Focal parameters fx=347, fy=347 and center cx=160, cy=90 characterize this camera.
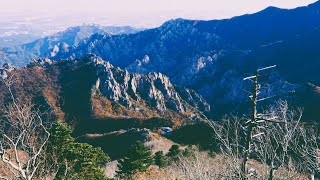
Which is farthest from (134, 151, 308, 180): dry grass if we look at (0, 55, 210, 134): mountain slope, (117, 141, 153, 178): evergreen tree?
(0, 55, 210, 134): mountain slope

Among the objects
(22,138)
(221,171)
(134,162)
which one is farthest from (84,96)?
(22,138)

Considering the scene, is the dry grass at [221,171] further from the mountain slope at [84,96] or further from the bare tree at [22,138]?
the mountain slope at [84,96]

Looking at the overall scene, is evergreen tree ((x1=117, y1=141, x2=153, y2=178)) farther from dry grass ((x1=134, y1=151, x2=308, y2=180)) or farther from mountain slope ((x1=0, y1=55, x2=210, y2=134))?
mountain slope ((x1=0, y1=55, x2=210, y2=134))

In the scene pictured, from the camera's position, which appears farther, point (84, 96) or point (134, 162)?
point (84, 96)

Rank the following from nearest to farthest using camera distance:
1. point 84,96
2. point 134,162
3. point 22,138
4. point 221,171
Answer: point 22,138 < point 221,171 < point 134,162 < point 84,96

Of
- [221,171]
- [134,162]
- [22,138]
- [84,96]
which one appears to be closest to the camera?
[22,138]

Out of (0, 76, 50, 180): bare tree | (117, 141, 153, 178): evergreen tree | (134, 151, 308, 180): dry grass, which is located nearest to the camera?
(0, 76, 50, 180): bare tree

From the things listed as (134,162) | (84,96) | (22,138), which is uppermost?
(22,138)

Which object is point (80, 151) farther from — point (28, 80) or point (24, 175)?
point (28, 80)

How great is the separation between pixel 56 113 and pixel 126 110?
1454 inches

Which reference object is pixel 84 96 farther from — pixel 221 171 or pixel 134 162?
pixel 221 171

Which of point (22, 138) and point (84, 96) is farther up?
point (22, 138)

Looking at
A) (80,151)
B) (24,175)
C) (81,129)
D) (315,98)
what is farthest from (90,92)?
(24,175)

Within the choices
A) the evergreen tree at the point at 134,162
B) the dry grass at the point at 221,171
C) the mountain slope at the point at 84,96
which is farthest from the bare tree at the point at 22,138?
the mountain slope at the point at 84,96
